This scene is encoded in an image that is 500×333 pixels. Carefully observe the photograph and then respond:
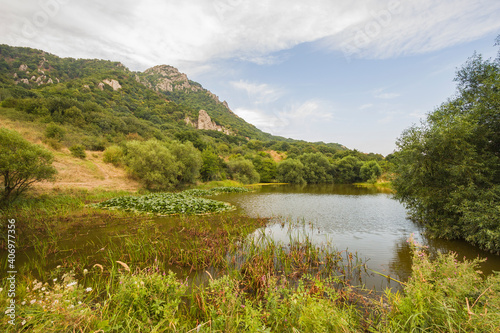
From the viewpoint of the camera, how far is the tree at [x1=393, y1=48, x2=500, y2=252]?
8555 millimetres

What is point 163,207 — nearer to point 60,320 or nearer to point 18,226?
point 18,226

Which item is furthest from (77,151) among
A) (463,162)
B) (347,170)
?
(347,170)

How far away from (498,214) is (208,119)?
119422 millimetres

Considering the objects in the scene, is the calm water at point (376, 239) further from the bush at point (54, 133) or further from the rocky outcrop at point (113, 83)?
the rocky outcrop at point (113, 83)

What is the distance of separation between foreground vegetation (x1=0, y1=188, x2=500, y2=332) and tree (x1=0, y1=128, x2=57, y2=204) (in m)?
1.50

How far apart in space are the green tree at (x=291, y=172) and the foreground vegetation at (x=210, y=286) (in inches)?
2093

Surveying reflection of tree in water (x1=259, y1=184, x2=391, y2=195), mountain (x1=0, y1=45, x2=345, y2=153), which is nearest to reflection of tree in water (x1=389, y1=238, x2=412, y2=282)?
reflection of tree in water (x1=259, y1=184, x2=391, y2=195)

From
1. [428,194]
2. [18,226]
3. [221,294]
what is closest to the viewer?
[221,294]

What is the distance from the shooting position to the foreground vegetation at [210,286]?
2.89m

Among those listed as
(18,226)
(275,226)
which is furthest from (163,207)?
(275,226)

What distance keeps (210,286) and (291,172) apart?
207 feet

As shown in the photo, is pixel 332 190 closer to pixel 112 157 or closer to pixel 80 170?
pixel 112 157

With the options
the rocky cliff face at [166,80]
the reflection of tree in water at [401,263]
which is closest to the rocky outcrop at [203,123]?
the rocky cliff face at [166,80]

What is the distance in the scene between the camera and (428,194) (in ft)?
34.5
